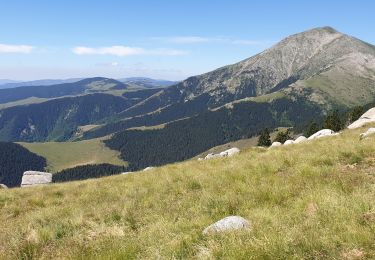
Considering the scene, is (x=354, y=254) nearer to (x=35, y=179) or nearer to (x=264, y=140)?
(x=35, y=179)

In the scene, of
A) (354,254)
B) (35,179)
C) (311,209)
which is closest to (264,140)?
(35,179)

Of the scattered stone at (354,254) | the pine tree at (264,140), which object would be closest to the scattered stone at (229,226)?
the scattered stone at (354,254)

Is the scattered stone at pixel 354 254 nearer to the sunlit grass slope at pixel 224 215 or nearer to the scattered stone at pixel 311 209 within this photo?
the sunlit grass slope at pixel 224 215

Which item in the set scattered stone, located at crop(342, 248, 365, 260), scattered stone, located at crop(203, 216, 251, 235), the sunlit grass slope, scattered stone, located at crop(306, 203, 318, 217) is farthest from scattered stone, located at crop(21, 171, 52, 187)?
scattered stone, located at crop(342, 248, 365, 260)

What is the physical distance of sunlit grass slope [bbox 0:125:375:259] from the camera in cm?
653

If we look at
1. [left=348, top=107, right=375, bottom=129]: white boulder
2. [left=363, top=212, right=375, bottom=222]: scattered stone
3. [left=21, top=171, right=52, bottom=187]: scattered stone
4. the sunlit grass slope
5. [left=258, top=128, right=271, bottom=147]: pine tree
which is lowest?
[left=258, top=128, right=271, bottom=147]: pine tree

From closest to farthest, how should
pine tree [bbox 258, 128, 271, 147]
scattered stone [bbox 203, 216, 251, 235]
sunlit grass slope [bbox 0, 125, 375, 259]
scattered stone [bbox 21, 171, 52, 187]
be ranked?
sunlit grass slope [bbox 0, 125, 375, 259]
scattered stone [bbox 203, 216, 251, 235]
scattered stone [bbox 21, 171, 52, 187]
pine tree [bbox 258, 128, 271, 147]

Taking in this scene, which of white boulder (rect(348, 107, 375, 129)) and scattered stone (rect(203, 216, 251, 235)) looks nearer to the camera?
scattered stone (rect(203, 216, 251, 235))

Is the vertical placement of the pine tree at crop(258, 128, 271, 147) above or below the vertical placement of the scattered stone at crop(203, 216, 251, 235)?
below

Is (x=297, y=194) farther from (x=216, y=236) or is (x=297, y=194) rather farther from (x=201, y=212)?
(x=216, y=236)

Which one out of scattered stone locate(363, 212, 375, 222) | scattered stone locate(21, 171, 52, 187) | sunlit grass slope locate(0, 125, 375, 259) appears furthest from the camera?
scattered stone locate(21, 171, 52, 187)

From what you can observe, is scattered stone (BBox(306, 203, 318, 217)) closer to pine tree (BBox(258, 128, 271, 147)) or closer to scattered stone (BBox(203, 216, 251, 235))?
scattered stone (BBox(203, 216, 251, 235))

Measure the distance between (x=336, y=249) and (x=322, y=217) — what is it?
5.74 feet

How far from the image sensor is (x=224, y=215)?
10453 mm
